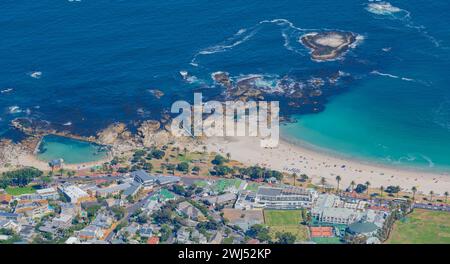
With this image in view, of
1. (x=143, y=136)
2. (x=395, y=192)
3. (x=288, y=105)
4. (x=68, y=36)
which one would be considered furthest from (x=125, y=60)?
(x=395, y=192)

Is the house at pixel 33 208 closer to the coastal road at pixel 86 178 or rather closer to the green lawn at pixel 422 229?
the coastal road at pixel 86 178

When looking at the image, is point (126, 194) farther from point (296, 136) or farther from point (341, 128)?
point (341, 128)

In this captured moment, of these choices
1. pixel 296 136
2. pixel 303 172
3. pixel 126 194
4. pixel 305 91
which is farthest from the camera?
pixel 305 91

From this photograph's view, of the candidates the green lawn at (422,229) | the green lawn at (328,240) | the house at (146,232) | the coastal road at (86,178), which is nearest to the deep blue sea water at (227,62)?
the coastal road at (86,178)

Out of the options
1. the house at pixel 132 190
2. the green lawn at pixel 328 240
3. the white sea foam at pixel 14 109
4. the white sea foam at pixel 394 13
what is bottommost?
the green lawn at pixel 328 240

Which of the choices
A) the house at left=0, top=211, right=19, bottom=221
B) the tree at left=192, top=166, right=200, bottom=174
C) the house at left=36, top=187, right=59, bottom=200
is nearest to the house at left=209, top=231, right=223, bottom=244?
the tree at left=192, top=166, right=200, bottom=174

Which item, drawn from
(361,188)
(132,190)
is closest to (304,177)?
(361,188)

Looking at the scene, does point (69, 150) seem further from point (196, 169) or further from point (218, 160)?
point (218, 160)
